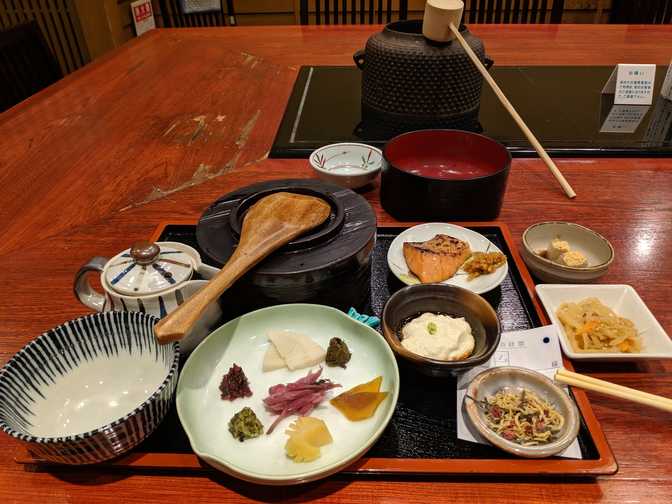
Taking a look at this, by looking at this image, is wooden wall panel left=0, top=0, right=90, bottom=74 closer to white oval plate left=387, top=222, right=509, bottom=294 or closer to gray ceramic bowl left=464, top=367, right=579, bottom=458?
white oval plate left=387, top=222, right=509, bottom=294

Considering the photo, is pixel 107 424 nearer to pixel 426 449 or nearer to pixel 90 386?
pixel 90 386

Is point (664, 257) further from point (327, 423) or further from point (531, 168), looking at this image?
point (327, 423)

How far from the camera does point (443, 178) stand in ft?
4.33

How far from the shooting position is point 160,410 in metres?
0.75

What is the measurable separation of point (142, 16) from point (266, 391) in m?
Answer: 2.88

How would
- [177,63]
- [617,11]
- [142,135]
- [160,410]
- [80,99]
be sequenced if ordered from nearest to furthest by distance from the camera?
[160,410] → [142,135] → [80,99] → [177,63] → [617,11]

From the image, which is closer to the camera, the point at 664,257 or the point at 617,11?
the point at 664,257

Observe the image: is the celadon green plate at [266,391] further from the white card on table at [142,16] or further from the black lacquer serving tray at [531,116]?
the white card on table at [142,16]

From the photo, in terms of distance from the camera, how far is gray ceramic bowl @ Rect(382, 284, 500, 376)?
819 millimetres

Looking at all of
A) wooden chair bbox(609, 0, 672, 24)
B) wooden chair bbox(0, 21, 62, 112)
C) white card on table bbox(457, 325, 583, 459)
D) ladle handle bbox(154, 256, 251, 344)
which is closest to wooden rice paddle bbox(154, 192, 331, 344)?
ladle handle bbox(154, 256, 251, 344)

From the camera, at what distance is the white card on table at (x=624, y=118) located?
1.74 metres

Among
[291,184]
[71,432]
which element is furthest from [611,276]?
[71,432]

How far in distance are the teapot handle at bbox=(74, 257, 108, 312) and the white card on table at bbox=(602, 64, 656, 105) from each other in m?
1.93

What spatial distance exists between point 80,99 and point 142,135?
498mm
